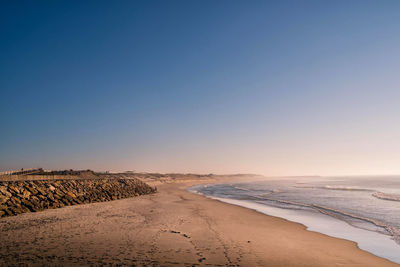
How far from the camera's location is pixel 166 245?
959 centimetres

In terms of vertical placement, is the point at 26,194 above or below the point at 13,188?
below

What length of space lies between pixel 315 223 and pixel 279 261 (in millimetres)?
9668

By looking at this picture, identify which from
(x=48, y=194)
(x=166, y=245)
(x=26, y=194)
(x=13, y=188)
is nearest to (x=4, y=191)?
(x=13, y=188)

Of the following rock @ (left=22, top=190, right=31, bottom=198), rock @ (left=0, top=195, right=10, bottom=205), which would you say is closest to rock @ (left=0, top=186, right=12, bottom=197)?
rock @ (left=0, top=195, right=10, bottom=205)

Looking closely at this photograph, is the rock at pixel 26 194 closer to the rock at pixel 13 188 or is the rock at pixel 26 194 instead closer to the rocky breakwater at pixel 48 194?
the rocky breakwater at pixel 48 194

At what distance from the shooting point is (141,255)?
8.26 meters

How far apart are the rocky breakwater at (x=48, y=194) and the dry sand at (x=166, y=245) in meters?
3.93

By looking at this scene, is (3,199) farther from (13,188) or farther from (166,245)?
(166,245)

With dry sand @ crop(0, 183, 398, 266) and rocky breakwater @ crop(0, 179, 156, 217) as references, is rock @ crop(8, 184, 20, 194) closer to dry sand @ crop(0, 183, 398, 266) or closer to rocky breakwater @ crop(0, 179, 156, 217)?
rocky breakwater @ crop(0, 179, 156, 217)

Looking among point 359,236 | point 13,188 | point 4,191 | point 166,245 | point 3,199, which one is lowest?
point 359,236

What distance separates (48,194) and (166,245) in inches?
688

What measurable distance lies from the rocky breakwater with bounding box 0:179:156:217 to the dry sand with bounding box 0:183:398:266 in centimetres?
393

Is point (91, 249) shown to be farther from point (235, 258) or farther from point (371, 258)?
point (371, 258)

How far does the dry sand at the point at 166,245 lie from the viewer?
795 centimetres
